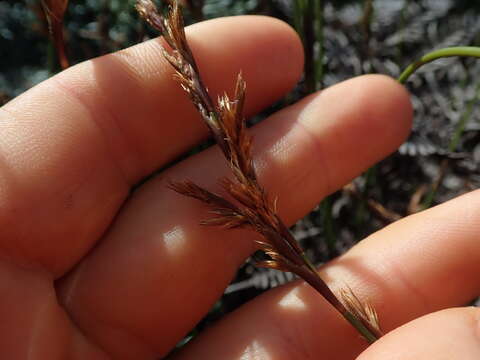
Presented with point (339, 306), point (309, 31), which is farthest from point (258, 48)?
point (339, 306)

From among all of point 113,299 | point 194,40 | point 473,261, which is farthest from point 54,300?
point 473,261

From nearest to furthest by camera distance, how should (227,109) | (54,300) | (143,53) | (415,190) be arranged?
(227,109), (54,300), (143,53), (415,190)

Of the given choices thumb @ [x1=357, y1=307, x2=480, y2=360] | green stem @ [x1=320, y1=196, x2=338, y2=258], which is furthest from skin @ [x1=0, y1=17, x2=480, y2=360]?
thumb @ [x1=357, y1=307, x2=480, y2=360]

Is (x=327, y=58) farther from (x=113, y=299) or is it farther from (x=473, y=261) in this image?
(x=113, y=299)

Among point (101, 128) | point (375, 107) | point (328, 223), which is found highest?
point (101, 128)

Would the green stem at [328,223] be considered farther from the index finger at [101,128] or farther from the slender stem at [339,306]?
the slender stem at [339,306]

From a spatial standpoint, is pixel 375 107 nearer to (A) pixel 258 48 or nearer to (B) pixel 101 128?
(A) pixel 258 48
